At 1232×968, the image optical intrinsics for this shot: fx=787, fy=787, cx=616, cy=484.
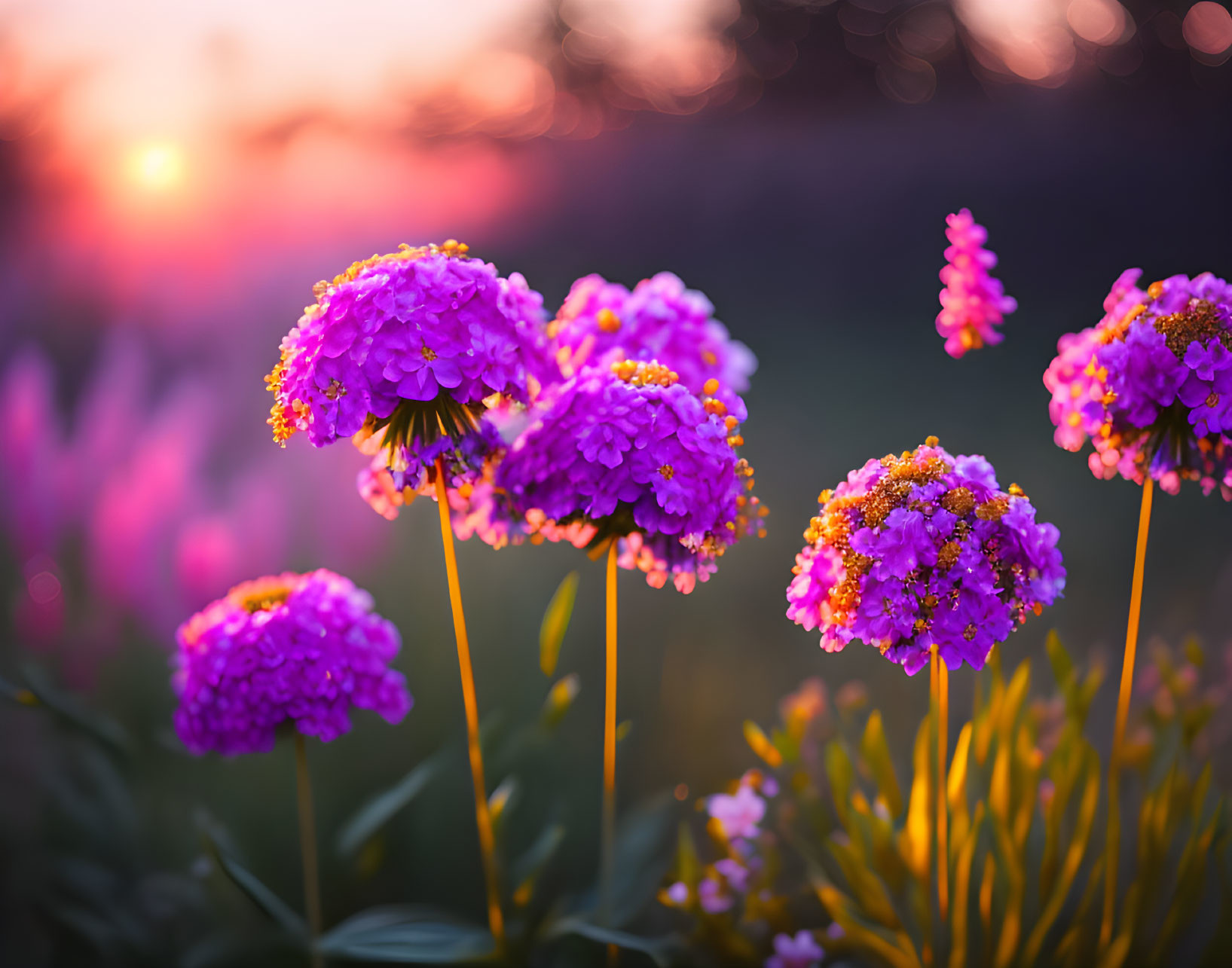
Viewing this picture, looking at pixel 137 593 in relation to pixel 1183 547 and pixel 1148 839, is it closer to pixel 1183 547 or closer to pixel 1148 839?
pixel 1148 839

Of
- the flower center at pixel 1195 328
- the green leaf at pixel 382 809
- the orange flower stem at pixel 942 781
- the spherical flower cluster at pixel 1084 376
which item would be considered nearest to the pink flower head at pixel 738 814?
the orange flower stem at pixel 942 781

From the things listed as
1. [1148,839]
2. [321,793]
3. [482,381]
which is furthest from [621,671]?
[1148,839]

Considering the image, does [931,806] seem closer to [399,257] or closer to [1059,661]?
[1059,661]

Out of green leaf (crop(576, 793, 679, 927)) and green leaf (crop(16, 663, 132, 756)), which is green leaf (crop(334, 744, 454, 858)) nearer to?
green leaf (crop(576, 793, 679, 927))

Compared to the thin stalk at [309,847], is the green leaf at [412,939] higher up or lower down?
lower down

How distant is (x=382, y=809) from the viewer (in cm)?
197

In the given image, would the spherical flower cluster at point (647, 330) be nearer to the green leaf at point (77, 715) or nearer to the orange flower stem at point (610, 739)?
the orange flower stem at point (610, 739)

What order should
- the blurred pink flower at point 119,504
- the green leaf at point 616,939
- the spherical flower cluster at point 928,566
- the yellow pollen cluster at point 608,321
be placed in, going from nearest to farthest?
the spherical flower cluster at point 928,566, the green leaf at point 616,939, the yellow pollen cluster at point 608,321, the blurred pink flower at point 119,504

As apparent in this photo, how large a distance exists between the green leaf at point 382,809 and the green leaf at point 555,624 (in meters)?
0.47

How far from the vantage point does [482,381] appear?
1341mm

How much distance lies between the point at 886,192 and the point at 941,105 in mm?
309

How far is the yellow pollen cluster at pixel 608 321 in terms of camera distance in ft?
5.55

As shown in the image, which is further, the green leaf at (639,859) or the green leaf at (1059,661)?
the green leaf at (639,859)

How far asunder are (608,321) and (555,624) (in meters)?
0.72
